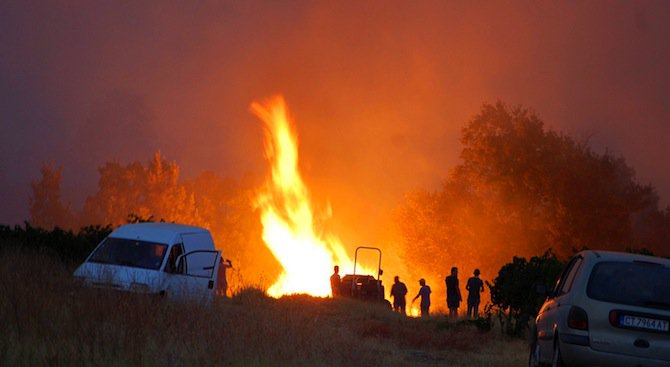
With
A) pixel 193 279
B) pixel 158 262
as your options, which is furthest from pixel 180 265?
pixel 193 279

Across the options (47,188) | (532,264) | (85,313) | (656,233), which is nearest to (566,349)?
(85,313)

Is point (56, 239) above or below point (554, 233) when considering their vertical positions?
below

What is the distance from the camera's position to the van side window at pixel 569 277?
13.2 metres

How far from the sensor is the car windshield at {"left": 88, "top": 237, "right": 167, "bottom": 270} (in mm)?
22047

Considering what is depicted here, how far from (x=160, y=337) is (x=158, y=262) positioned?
8014 millimetres

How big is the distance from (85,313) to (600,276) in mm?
7303

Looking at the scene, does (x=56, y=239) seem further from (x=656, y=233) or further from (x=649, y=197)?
Answer: (x=656, y=233)

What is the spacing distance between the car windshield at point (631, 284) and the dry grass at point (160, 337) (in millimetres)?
4078

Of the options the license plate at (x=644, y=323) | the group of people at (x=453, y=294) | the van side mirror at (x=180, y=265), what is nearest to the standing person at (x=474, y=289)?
the group of people at (x=453, y=294)

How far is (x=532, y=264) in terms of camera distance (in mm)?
25016

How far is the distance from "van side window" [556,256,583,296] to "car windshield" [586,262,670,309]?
562 mm

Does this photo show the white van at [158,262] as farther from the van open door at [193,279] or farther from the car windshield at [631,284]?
the car windshield at [631,284]

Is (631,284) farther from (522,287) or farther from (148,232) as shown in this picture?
(148,232)

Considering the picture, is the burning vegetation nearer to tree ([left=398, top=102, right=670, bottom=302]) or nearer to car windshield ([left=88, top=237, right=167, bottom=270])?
tree ([left=398, top=102, right=670, bottom=302])
